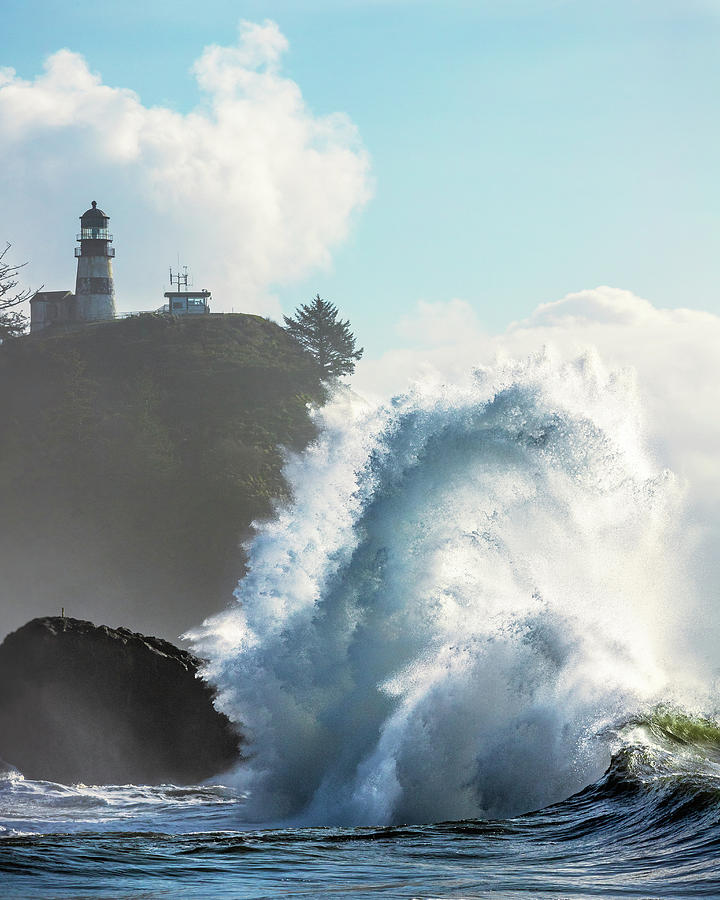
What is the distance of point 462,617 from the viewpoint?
15.6 m

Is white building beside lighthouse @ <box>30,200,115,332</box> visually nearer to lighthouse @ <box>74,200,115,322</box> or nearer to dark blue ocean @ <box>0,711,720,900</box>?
lighthouse @ <box>74,200,115,322</box>

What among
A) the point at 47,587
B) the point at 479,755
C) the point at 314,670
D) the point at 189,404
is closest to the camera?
the point at 479,755

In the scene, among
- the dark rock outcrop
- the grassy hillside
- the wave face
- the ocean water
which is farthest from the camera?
the grassy hillside

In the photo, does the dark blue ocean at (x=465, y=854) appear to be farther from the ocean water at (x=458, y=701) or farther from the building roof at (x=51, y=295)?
the building roof at (x=51, y=295)

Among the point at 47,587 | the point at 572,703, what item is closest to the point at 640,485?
the point at 572,703

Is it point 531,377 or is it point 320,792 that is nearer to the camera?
point 320,792

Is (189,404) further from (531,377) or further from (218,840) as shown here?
(218,840)

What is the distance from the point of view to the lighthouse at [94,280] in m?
83.9

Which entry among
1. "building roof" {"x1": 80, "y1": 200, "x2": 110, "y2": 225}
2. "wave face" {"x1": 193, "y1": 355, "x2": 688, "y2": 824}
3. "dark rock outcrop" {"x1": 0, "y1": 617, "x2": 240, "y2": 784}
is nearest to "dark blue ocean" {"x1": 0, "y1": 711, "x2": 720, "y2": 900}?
"wave face" {"x1": 193, "y1": 355, "x2": 688, "y2": 824}

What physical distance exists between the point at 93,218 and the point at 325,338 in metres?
20.0

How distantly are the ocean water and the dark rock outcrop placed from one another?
2.11 metres

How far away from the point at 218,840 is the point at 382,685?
199 inches

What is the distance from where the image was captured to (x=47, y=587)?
59188 mm

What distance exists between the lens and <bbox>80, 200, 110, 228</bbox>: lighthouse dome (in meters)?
82.5
